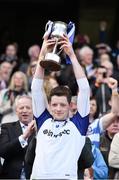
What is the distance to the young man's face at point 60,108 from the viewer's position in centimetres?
658

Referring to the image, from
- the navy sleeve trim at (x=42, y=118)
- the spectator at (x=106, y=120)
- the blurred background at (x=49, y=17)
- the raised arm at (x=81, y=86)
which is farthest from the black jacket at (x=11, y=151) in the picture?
the blurred background at (x=49, y=17)

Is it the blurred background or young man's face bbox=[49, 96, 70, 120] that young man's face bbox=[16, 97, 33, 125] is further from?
the blurred background

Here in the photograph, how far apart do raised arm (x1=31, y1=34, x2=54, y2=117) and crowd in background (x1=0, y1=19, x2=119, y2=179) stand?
0.29 metres

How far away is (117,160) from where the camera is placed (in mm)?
7809

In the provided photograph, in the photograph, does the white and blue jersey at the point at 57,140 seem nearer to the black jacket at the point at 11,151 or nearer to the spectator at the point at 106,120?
the spectator at the point at 106,120

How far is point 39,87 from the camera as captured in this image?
666 cm

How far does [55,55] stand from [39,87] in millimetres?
410

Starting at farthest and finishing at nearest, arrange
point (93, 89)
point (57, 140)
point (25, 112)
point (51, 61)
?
point (93, 89) < point (25, 112) < point (57, 140) < point (51, 61)

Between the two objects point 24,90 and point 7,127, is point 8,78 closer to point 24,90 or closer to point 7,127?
point 24,90

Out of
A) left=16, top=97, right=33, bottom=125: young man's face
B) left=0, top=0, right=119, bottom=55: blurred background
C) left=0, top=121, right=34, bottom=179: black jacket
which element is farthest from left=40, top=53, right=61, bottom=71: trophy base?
left=0, top=0, right=119, bottom=55: blurred background

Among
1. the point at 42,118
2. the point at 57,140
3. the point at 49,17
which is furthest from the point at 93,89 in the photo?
the point at 49,17

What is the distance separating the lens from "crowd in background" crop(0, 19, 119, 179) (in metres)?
7.89

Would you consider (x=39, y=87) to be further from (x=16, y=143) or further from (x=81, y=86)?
(x=16, y=143)

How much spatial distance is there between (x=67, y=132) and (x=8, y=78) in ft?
18.5
